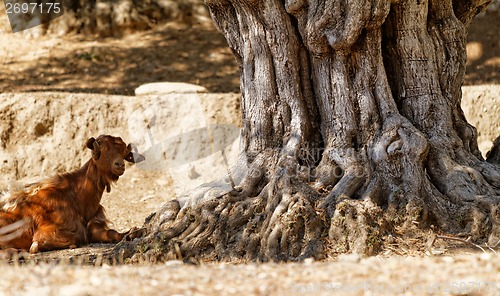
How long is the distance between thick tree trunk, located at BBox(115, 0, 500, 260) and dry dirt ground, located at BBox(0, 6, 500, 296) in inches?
18.7

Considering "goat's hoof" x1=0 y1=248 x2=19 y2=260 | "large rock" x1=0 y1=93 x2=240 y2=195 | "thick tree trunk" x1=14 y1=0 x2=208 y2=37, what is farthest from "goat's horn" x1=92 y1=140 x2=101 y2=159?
"thick tree trunk" x1=14 y1=0 x2=208 y2=37

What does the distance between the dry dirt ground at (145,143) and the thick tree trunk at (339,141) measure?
48 cm

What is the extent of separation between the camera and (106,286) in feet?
17.1

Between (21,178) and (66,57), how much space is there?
14.2 ft

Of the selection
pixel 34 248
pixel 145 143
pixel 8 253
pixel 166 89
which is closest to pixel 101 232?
pixel 34 248

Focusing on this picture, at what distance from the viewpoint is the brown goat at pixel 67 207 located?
9109 millimetres

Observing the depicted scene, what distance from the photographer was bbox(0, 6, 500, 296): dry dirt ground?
5336 millimetres

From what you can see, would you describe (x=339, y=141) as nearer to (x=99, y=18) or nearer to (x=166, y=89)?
(x=166, y=89)

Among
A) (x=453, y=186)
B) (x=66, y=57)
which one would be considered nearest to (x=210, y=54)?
(x=66, y=57)

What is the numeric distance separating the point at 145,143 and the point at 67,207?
3.83 meters

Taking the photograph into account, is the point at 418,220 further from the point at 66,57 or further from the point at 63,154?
the point at 66,57

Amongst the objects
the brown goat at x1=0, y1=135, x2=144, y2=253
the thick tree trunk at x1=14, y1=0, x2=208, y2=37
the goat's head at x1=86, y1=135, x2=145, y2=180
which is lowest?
the brown goat at x1=0, y1=135, x2=144, y2=253

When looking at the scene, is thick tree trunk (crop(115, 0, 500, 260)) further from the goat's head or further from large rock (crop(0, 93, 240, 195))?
large rock (crop(0, 93, 240, 195))

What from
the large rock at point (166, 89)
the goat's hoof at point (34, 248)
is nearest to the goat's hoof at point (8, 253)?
the goat's hoof at point (34, 248)
